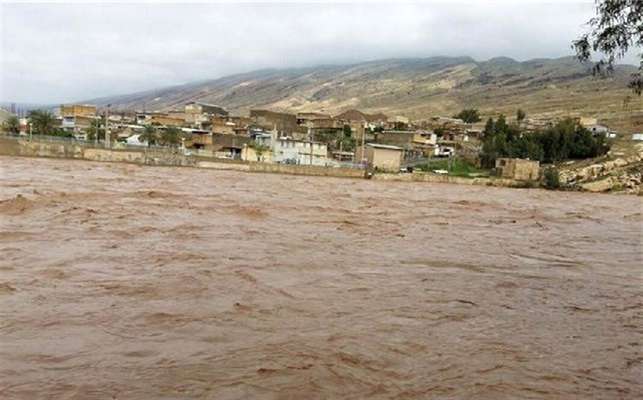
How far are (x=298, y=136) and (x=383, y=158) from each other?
20302mm

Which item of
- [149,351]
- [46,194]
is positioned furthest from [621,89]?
[149,351]

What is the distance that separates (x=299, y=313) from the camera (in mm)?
8398

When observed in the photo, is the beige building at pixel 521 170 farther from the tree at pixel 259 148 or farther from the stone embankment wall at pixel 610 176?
the tree at pixel 259 148

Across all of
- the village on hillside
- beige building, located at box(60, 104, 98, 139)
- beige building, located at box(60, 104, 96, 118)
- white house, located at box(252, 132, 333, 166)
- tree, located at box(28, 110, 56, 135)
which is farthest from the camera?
beige building, located at box(60, 104, 96, 118)

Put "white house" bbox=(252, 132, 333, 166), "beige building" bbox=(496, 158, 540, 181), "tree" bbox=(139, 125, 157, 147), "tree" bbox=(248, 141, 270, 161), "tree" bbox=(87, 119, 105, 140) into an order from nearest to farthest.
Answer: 1. "beige building" bbox=(496, 158, 540, 181)
2. "tree" bbox=(248, 141, 270, 161)
3. "white house" bbox=(252, 132, 333, 166)
4. "tree" bbox=(139, 125, 157, 147)
5. "tree" bbox=(87, 119, 105, 140)

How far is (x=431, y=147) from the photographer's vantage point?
83.0 meters

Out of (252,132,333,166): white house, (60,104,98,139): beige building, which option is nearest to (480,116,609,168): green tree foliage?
(252,132,333,166): white house

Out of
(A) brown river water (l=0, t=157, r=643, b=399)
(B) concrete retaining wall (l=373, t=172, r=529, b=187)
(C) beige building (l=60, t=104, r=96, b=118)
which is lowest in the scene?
(B) concrete retaining wall (l=373, t=172, r=529, b=187)

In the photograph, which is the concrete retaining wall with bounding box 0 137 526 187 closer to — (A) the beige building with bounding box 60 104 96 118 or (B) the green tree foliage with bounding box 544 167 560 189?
(B) the green tree foliage with bounding box 544 167 560 189

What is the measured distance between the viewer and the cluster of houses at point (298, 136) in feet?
228

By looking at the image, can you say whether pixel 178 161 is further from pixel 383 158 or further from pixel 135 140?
pixel 383 158

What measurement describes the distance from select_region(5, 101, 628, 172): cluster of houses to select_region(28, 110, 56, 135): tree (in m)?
3.57

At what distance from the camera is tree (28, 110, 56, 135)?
70250mm

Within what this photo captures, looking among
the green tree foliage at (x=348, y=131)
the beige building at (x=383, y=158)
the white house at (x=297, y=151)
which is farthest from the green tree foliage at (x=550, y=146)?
the green tree foliage at (x=348, y=131)
